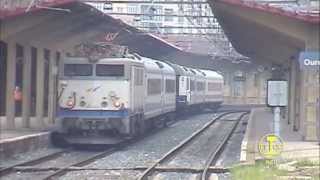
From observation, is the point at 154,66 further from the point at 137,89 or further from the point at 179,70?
the point at 179,70

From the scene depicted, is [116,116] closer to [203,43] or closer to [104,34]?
[104,34]

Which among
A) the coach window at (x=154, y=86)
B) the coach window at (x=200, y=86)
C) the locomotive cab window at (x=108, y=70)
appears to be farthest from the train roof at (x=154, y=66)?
the coach window at (x=200, y=86)

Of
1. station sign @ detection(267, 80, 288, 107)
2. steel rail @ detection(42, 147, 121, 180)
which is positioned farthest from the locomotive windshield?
station sign @ detection(267, 80, 288, 107)

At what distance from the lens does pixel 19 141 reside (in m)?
20.5

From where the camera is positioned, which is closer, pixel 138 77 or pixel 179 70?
pixel 138 77

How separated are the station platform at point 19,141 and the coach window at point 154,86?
4443mm

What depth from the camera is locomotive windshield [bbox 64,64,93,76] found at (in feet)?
74.1

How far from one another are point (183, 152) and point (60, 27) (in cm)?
625

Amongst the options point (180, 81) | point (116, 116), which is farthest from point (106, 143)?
point (180, 81)

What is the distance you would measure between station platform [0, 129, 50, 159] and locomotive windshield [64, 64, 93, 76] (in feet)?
6.23

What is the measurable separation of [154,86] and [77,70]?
5978mm

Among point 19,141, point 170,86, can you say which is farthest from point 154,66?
point 19,141

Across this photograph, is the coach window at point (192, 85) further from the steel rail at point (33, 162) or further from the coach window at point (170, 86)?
the steel rail at point (33, 162)

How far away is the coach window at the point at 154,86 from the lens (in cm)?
2695
